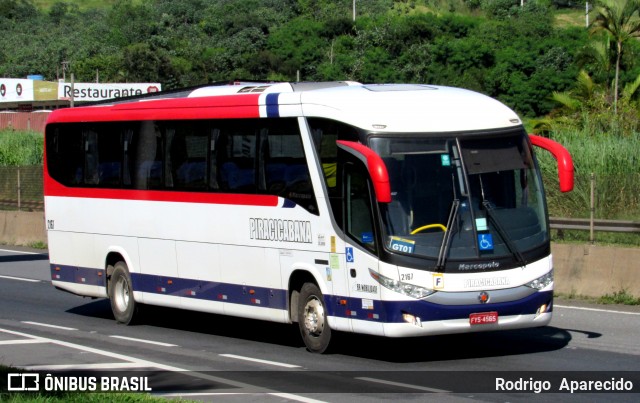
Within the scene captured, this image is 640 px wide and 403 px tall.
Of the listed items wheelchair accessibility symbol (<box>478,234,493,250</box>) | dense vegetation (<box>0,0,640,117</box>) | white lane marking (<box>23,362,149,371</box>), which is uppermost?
dense vegetation (<box>0,0,640,117</box>)

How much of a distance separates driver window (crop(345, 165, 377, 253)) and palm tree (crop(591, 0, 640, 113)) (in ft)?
88.7

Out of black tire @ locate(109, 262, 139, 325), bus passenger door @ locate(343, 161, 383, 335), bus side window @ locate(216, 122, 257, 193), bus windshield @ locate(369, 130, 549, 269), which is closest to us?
bus windshield @ locate(369, 130, 549, 269)

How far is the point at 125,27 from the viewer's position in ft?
363

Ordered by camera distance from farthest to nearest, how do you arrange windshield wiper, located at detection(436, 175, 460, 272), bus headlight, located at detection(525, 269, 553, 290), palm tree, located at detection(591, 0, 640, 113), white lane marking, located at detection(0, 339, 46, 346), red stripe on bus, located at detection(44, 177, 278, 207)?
palm tree, located at detection(591, 0, 640, 113)
white lane marking, located at detection(0, 339, 46, 346)
red stripe on bus, located at detection(44, 177, 278, 207)
bus headlight, located at detection(525, 269, 553, 290)
windshield wiper, located at detection(436, 175, 460, 272)

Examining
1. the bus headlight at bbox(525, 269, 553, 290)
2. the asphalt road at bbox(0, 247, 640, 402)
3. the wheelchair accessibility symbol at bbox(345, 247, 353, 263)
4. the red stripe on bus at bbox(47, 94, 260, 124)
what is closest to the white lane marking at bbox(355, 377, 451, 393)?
the asphalt road at bbox(0, 247, 640, 402)

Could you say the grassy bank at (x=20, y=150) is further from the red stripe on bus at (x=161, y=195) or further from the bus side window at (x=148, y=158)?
the bus side window at (x=148, y=158)

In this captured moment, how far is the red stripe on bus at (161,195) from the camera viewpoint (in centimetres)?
1499

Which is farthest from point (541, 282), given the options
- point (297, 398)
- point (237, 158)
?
point (237, 158)

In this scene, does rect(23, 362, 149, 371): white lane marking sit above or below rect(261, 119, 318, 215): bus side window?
below

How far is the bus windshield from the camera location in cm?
1271

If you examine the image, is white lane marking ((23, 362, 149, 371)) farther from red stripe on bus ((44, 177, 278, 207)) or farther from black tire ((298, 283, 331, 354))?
red stripe on bus ((44, 177, 278, 207))

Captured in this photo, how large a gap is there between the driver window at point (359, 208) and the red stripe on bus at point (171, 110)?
2.32 meters

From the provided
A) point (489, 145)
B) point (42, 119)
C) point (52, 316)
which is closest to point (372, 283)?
point (489, 145)

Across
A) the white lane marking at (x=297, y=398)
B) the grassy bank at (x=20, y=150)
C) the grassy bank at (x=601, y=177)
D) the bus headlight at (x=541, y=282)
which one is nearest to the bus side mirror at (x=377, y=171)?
the bus headlight at (x=541, y=282)
